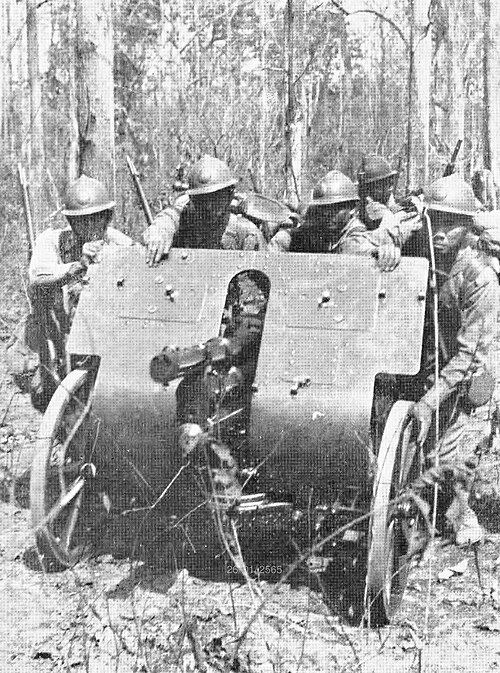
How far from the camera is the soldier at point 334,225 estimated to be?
5656 millimetres

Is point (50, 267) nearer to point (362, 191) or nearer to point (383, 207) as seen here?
point (383, 207)

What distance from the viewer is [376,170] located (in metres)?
7.58

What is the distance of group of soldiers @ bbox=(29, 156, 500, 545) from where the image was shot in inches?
206

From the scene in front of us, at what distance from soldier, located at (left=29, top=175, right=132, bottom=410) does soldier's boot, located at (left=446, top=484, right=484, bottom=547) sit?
245cm

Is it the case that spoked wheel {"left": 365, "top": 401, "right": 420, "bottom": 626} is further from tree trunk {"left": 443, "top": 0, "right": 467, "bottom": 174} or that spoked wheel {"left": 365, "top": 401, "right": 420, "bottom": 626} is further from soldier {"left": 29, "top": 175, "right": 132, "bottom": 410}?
tree trunk {"left": 443, "top": 0, "right": 467, "bottom": 174}

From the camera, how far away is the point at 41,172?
47.6 ft

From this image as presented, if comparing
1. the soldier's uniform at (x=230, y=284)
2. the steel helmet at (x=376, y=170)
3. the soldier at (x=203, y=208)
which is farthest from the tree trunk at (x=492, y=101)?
the soldier at (x=203, y=208)

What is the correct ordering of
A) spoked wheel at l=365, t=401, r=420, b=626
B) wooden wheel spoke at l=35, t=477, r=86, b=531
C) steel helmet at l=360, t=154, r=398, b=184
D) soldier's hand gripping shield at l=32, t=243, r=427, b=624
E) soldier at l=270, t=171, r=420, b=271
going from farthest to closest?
steel helmet at l=360, t=154, r=398, b=184
soldier at l=270, t=171, r=420, b=271
wooden wheel spoke at l=35, t=477, r=86, b=531
soldier's hand gripping shield at l=32, t=243, r=427, b=624
spoked wheel at l=365, t=401, r=420, b=626

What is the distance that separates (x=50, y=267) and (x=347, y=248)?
1767 millimetres

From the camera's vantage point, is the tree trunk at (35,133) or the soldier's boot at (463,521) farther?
the tree trunk at (35,133)

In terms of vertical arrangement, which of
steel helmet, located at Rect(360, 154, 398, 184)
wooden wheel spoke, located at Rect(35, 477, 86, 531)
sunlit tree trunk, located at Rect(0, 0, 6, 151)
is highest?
sunlit tree trunk, located at Rect(0, 0, 6, 151)

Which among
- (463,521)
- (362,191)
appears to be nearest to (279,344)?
(463,521)

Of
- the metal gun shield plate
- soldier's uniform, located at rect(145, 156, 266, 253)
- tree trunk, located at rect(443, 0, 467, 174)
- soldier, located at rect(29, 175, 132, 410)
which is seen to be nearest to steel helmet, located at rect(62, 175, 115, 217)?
soldier, located at rect(29, 175, 132, 410)

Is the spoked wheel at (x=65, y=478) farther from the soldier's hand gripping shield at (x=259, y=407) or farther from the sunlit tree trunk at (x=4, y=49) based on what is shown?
the sunlit tree trunk at (x=4, y=49)
